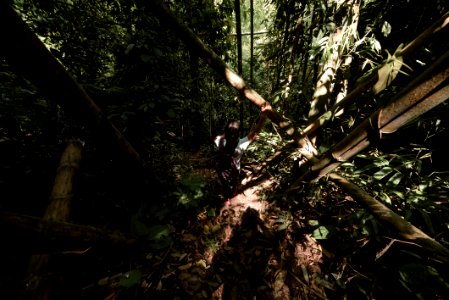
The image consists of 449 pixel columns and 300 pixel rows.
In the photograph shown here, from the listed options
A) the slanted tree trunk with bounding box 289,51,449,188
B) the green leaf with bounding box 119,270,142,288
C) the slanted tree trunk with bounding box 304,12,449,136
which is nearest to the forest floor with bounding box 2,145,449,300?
the green leaf with bounding box 119,270,142,288

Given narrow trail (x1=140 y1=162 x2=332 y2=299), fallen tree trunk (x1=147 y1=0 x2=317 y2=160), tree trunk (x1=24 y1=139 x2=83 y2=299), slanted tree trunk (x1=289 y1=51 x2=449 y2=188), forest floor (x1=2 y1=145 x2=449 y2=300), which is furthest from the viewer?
narrow trail (x1=140 y1=162 x2=332 y2=299)

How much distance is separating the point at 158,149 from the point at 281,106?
2185mm

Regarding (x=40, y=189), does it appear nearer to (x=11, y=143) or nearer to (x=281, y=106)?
(x=11, y=143)

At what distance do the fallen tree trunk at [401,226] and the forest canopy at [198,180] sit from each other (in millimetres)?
13

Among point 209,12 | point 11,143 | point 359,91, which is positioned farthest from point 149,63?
point 359,91

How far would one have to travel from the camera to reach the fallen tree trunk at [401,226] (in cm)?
138

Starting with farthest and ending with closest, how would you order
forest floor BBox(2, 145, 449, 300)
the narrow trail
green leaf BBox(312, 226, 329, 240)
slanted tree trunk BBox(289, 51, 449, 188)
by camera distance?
green leaf BBox(312, 226, 329, 240) → the narrow trail → forest floor BBox(2, 145, 449, 300) → slanted tree trunk BBox(289, 51, 449, 188)

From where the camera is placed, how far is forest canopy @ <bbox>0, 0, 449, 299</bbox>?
1.65 m

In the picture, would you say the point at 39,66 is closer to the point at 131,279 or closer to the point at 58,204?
the point at 58,204

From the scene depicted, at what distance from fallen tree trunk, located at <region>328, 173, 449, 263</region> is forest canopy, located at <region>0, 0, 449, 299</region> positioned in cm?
1

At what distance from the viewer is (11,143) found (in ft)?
7.44

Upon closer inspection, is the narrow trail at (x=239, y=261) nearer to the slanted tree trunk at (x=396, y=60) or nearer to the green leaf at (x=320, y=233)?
the green leaf at (x=320, y=233)

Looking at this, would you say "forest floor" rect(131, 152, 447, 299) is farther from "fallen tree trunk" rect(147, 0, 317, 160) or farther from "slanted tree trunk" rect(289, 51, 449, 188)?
"fallen tree trunk" rect(147, 0, 317, 160)

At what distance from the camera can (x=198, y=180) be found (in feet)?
10.3
